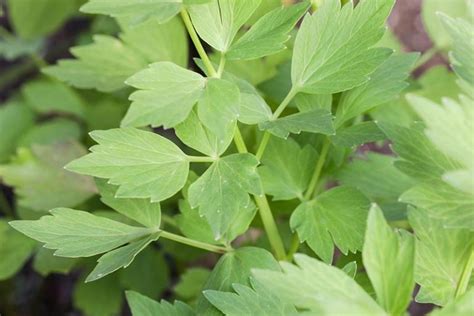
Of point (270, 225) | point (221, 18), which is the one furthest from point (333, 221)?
point (221, 18)

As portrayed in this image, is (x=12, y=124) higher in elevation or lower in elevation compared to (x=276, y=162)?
lower

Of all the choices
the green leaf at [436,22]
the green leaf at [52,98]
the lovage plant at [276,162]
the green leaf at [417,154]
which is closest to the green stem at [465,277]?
the lovage plant at [276,162]

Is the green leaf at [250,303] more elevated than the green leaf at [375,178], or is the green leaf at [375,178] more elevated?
the green leaf at [375,178]

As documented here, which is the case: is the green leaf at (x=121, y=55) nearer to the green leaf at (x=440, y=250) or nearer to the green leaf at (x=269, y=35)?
the green leaf at (x=269, y=35)

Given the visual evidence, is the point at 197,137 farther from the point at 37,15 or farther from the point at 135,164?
the point at 37,15

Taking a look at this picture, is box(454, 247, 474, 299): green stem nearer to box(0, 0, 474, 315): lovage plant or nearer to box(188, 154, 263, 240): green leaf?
box(0, 0, 474, 315): lovage plant

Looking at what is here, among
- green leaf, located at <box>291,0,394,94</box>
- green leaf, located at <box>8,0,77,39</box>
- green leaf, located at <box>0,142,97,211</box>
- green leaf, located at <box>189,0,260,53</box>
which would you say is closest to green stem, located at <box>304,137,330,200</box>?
green leaf, located at <box>291,0,394,94</box>
